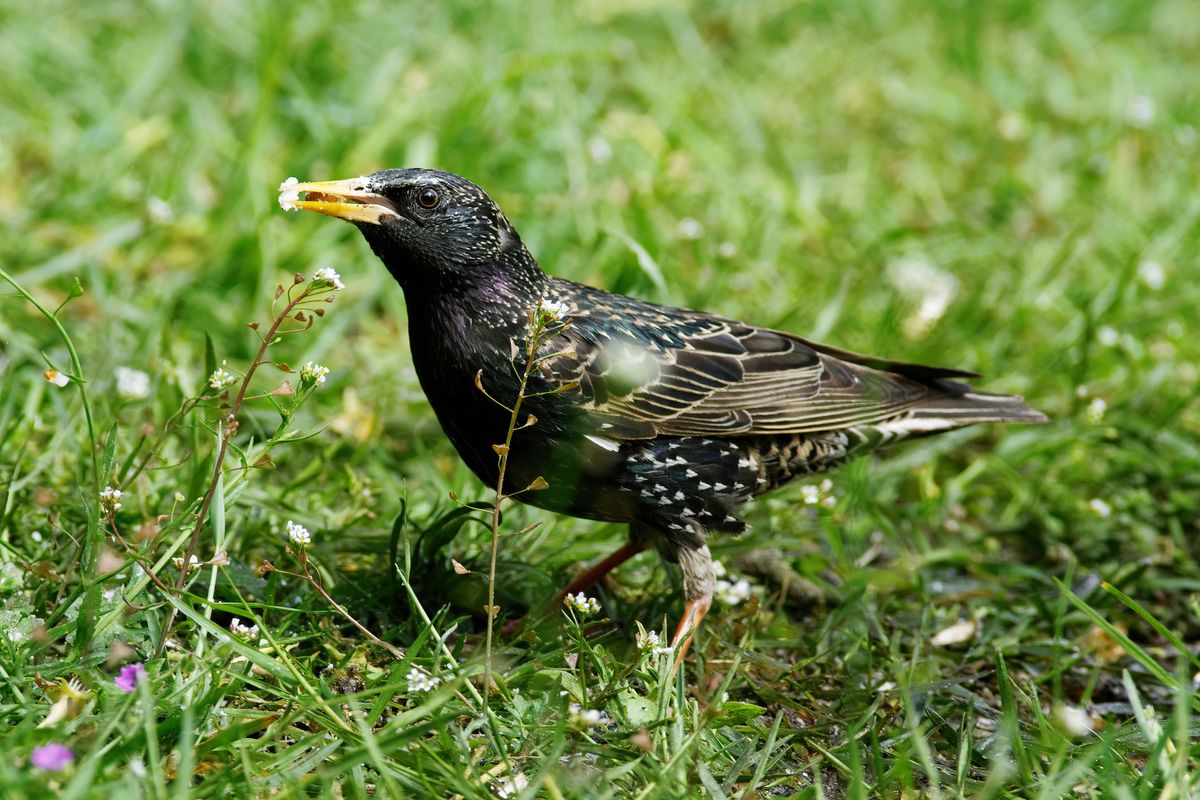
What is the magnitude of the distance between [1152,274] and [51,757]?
4706mm

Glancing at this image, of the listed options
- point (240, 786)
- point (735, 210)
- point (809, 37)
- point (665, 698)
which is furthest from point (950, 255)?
point (240, 786)

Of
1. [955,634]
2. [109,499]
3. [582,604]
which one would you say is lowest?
[955,634]

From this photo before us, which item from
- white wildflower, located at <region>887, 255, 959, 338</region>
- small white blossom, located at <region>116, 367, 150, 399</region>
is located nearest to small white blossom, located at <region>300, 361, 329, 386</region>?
small white blossom, located at <region>116, 367, 150, 399</region>

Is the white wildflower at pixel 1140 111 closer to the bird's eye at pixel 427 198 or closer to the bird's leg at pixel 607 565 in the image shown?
the bird's leg at pixel 607 565

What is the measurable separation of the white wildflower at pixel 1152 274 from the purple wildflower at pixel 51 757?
464 centimetres

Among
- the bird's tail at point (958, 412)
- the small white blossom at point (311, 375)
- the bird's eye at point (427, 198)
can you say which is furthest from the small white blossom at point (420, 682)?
the bird's tail at point (958, 412)

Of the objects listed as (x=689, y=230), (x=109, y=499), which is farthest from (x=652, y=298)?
(x=109, y=499)

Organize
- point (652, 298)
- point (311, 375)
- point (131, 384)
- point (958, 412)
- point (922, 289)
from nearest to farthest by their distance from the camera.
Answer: point (311, 375), point (131, 384), point (958, 412), point (652, 298), point (922, 289)

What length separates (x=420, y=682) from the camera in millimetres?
3258

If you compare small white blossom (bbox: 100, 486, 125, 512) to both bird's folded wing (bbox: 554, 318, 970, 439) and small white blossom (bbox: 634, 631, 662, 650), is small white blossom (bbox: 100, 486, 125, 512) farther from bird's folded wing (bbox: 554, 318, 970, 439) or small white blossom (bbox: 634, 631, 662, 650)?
small white blossom (bbox: 634, 631, 662, 650)

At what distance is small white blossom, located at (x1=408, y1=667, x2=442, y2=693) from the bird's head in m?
1.20

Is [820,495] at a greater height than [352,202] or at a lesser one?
lesser

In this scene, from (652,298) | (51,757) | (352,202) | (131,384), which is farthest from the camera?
(652,298)

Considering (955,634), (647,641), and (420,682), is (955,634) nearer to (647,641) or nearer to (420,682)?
(647,641)
